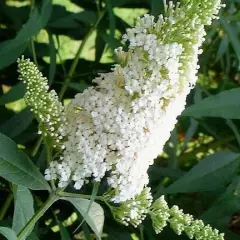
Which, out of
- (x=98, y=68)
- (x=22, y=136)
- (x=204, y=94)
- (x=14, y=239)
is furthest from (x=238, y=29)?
(x=14, y=239)

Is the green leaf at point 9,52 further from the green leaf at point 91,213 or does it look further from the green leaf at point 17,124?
the green leaf at point 91,213

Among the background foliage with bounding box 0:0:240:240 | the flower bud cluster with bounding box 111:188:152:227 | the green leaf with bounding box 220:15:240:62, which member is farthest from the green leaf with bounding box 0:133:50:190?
the green leaf with bounding box 220:15:240:62

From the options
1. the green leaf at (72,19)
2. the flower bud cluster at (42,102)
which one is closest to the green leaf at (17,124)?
the green leaf at (72,19)

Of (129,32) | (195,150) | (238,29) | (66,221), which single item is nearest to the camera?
(129,32)

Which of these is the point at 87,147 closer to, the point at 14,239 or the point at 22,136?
the point at 14,239

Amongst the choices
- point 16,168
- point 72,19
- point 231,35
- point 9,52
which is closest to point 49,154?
point 16,168
